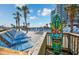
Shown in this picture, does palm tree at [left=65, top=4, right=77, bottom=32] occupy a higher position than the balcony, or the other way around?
palm tree at [left=65, top=4, right=77, bottom=32]

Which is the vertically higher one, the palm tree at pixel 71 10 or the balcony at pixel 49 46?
the palm tree at pixel 71 10

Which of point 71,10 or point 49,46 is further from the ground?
point 71,10

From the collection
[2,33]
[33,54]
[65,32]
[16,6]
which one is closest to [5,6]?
[16,6]

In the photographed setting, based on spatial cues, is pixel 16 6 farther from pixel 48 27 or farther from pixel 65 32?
pixel 65 32

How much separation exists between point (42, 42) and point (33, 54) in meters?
0.18

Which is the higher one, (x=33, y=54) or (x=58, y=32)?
(x=58, y=32)

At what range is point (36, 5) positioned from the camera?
198cm

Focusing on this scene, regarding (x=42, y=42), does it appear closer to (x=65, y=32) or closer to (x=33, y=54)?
(x=33, y=54)

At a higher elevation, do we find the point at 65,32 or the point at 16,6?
the point at 16,6
